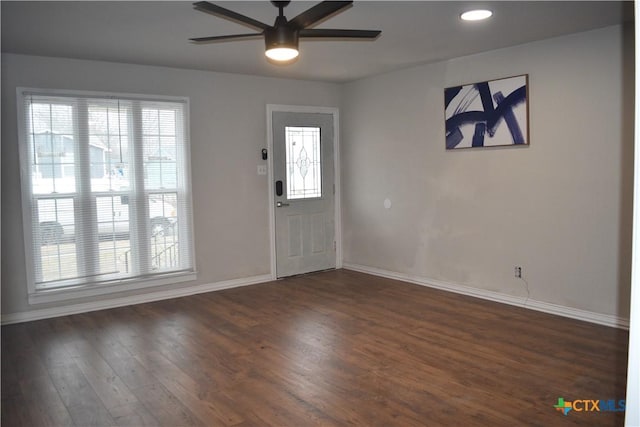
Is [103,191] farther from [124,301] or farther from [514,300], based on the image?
[514,300]

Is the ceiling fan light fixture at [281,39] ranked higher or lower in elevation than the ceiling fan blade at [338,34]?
lower

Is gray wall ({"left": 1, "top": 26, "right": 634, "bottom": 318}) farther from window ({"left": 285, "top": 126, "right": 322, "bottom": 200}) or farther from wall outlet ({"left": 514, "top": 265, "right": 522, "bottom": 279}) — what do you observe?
window ({"left": 285, "top": 126, "right": 322, "bottom": 200})

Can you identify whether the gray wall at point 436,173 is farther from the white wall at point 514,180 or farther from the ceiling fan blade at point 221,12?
the ceiling fan blade at point 221,12

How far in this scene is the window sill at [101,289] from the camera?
15.1 feet

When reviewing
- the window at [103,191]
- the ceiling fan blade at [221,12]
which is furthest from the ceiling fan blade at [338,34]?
the window at [103,191]

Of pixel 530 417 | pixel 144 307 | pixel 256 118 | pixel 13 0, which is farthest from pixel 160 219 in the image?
pixel 530 417

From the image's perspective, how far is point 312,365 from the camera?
3426mm

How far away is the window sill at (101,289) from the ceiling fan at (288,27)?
2793 millimetres

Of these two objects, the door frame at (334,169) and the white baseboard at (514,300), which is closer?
the white baseboard at (514,300)

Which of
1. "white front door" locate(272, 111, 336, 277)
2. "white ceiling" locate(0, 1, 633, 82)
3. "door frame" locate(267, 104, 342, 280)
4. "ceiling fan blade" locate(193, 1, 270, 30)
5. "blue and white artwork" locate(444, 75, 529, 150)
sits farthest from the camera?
"white front door" locate(272, 111, 336, 277)

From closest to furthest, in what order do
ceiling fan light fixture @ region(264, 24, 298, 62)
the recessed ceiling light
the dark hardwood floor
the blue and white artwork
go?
the dark hardwood floor
ceiling fan light fixture @ region(264, 24, 298, 62)
the recessed ceiling light
the blue and white artwork

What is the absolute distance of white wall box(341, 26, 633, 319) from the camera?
3.99m

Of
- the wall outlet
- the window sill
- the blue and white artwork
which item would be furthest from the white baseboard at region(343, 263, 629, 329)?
the window sill

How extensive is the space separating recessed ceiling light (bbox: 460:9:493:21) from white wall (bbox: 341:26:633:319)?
3.46 ft
